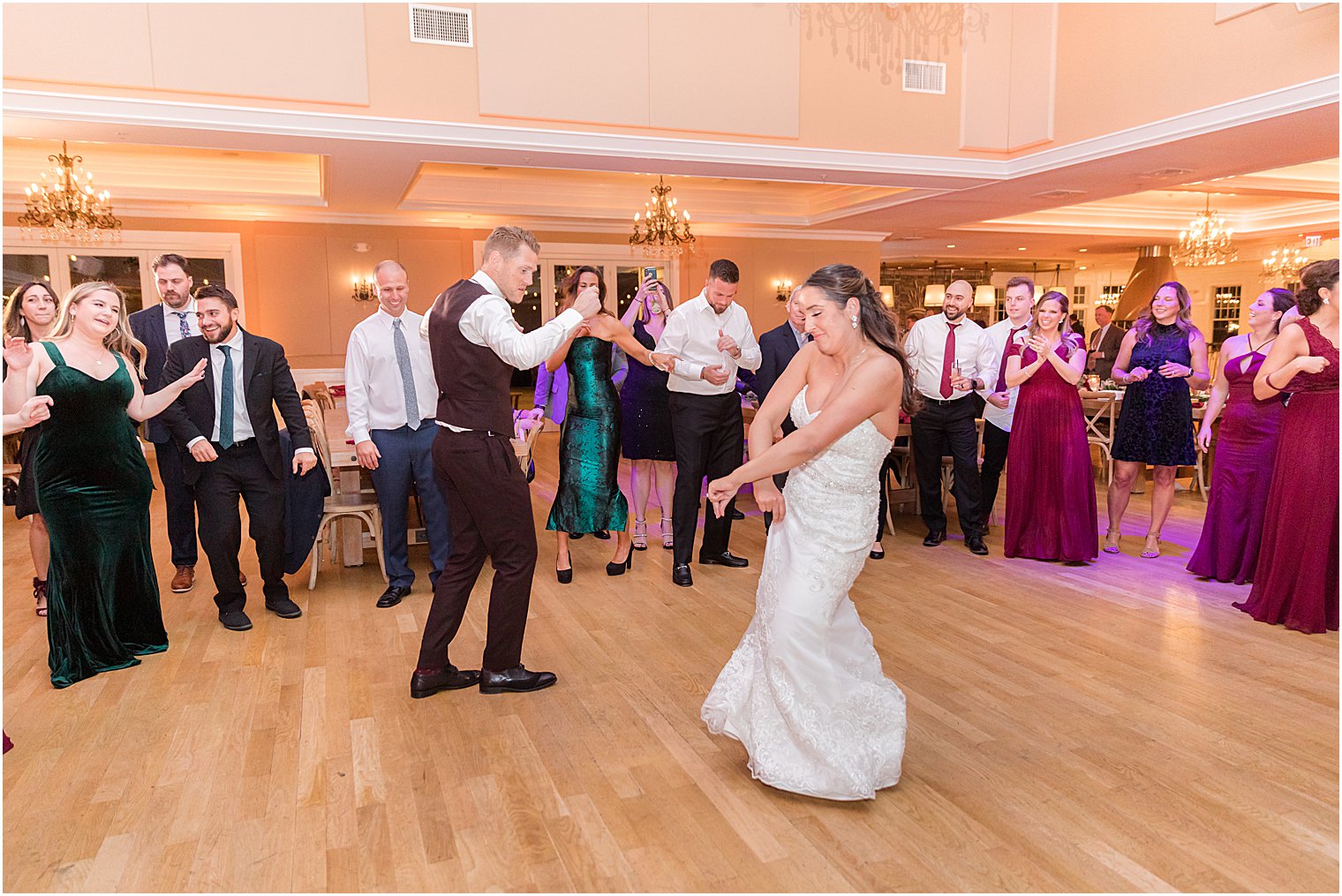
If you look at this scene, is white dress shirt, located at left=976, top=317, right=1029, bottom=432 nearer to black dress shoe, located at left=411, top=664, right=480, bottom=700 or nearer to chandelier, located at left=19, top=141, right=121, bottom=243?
black dress shoe, located at left=411, top=664, right=480, bottom=700

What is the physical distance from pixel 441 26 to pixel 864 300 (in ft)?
18.2

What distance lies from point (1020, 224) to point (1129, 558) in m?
8.97

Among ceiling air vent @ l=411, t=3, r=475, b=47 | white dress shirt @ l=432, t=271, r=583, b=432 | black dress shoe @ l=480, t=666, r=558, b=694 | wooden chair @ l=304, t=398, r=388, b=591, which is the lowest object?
black dress shoe @ l=480, t=666, r=558, b=694

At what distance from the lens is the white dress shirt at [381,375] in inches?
172

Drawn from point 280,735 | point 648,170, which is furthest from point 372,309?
point 280,735

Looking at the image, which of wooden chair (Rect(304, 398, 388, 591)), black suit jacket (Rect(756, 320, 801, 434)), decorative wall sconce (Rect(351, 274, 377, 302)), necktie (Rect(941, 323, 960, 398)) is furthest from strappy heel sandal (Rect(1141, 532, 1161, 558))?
decorative wall sconce (Rect(351, 274, 377, 302))

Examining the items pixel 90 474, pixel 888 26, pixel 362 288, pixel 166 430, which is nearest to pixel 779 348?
pixel 166 430

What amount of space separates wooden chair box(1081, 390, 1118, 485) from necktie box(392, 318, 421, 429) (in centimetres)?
560

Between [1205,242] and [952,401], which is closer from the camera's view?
[952,401]

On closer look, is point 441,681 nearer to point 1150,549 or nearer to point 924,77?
point 1150,549

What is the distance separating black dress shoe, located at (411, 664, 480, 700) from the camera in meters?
3.26

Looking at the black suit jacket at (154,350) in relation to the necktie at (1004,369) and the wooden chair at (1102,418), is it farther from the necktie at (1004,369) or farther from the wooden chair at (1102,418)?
the wooden chair at (1102,418)

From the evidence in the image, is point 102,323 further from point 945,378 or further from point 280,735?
point 945,378

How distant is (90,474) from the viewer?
11.3 ft
